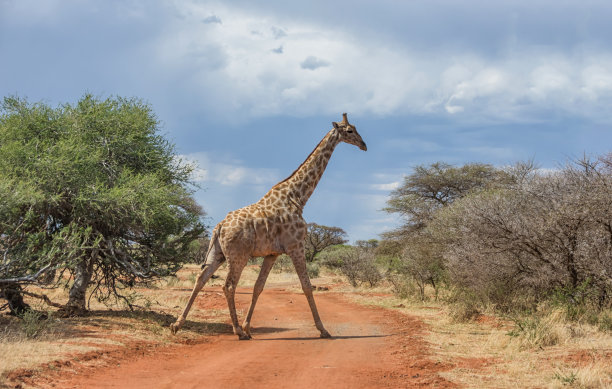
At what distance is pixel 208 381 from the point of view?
21.3 ft

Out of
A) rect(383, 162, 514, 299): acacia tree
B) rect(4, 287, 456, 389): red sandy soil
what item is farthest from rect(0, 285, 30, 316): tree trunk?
rect(383, 162, 514, 299): acacia tree

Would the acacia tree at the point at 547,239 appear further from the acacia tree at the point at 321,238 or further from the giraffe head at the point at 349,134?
the acacia tree at the point at 321,238

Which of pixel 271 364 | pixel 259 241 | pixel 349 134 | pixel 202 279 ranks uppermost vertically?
pixel 349 134

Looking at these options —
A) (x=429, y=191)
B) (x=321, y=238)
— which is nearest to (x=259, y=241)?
(x=429, y=191)

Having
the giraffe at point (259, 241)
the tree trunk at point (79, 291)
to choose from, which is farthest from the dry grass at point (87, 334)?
the giraffe at point (259, 241)

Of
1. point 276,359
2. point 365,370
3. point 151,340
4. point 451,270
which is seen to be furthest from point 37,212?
point 451,270

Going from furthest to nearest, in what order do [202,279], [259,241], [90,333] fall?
[259,241]
[202,279]
[90,333]

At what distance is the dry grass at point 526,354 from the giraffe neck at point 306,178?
13.3ft

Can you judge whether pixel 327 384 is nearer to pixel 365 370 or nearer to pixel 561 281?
pixel 365 370

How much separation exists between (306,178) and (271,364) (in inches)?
205

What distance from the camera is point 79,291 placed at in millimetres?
12508

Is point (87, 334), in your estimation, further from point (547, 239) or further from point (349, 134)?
point (547, 239)

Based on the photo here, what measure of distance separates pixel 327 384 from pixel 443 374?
1.71 meters

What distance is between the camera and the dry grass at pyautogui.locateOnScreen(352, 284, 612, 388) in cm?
647
